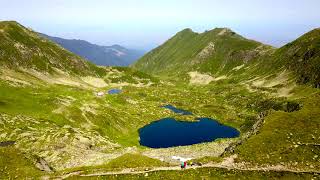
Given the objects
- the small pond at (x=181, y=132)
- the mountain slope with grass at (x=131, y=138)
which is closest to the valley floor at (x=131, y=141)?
the mountain slope with grass at (x=131, y=138)

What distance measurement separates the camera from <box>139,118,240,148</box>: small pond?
462ft

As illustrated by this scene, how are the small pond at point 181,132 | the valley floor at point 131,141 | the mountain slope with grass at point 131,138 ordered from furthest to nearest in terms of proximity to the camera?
the small pond at point 181,132 → the mountain slope with grass at point 131,138 → the valley floor at point 131,141

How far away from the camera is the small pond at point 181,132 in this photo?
14075 centimetres

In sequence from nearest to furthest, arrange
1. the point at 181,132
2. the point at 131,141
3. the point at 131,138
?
1. the point at 131,141
2. the point at 131,138
3. the point at 181,132

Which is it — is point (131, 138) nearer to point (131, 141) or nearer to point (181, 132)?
point (131, 141)

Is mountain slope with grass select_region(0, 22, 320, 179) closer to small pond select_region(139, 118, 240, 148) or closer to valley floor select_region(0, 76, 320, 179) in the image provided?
valley floor select_region(0, 76, 320, 179)

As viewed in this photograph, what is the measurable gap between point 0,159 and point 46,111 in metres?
81.2

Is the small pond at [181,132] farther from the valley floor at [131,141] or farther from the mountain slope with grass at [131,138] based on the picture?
the valley floor at [131,141]

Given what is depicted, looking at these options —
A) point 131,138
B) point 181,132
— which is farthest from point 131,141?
point 181,132

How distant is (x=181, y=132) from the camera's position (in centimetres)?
15538

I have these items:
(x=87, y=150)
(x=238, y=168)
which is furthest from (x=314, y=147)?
(x=87, y=150)

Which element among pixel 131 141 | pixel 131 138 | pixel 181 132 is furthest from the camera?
pixel 181 132

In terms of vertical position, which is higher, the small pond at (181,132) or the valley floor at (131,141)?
the valley floor at (131,141)

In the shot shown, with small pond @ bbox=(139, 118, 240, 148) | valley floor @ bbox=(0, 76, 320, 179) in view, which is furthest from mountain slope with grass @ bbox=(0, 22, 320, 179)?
small pond @ bbox=(139, 118, 240, 148)
